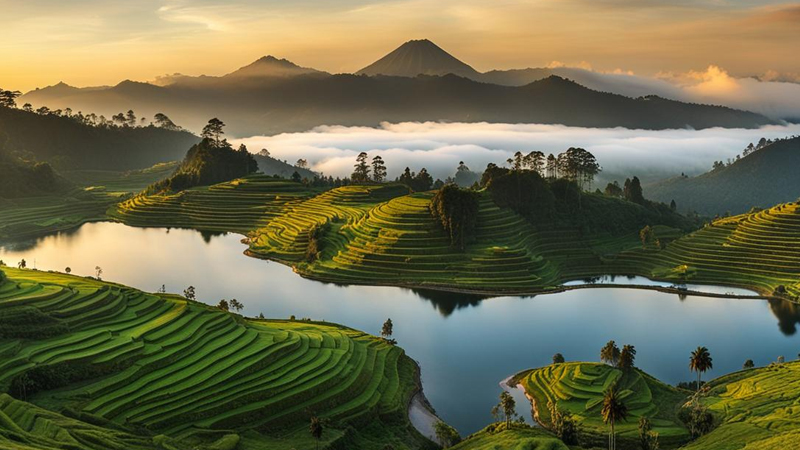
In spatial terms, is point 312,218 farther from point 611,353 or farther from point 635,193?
point 611,353

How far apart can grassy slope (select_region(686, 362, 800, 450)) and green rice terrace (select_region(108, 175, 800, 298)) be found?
35357mm

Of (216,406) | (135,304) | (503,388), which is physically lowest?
(503,388)

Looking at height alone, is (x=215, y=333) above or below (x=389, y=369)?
above

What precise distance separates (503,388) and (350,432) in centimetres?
1760

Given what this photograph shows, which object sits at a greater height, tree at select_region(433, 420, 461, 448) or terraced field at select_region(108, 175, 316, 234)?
terraced field at select_region(108, 175, 316, 234)

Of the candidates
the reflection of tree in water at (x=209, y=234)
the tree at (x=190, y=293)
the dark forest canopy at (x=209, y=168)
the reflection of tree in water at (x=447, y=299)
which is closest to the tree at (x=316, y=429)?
the reflection of tree in water at (x=447, y=299)

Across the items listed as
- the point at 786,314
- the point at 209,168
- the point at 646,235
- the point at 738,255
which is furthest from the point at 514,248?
the point at 209,168

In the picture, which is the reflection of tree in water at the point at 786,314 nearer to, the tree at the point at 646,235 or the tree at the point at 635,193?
the tree at the point at 646,235

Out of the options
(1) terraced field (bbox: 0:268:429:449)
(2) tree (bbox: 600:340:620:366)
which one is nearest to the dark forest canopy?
(1) terraced field (bbox: 0:268:429:449)

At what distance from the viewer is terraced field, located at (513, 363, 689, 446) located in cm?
4638

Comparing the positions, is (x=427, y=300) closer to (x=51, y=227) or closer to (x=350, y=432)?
(x=350, y=432)

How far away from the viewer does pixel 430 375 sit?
59.6 meters

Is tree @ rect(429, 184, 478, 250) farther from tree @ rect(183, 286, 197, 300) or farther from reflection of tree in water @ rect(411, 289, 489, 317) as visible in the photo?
tree @ rect(183, 286, 197, 300)

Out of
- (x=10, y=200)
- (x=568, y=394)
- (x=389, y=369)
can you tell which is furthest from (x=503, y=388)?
(x=10, y=200)
